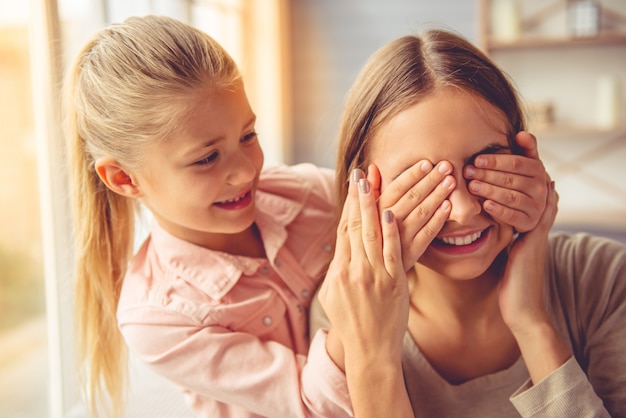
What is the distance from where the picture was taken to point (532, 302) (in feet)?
3.69

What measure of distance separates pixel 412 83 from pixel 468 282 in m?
0.40

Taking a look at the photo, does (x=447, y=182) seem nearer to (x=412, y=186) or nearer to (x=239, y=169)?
(x=412, y=186)

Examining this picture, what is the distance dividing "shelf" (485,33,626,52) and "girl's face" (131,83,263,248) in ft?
10.7

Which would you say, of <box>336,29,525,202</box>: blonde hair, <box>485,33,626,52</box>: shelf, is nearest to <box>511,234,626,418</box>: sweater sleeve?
<box>336,29,525,202</box>: blonde hair

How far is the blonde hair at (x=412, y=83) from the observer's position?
1.11 meters

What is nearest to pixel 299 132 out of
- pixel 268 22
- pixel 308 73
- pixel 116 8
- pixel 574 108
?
pixel 308 73

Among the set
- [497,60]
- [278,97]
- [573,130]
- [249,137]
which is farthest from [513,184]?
[278,97]

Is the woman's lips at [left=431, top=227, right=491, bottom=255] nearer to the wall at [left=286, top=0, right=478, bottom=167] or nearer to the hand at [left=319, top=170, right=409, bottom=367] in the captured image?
the hand at [left=319, top=170, right=409, bottom=367]

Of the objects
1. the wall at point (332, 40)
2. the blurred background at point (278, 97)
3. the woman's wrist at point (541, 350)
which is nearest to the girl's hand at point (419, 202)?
the woman's wrist at point (541, 350)

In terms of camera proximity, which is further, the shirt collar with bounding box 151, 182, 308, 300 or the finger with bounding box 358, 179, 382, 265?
the shirt collar with bounding box 151, 182, 308, 300

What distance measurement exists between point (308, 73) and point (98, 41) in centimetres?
374

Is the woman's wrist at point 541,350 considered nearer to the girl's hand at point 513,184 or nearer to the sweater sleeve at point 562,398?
the sweater sleeve at point 562,398

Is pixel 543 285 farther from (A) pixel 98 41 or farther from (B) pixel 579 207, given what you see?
(B) pixel 579 207

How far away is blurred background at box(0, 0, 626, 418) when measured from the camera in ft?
5.93
